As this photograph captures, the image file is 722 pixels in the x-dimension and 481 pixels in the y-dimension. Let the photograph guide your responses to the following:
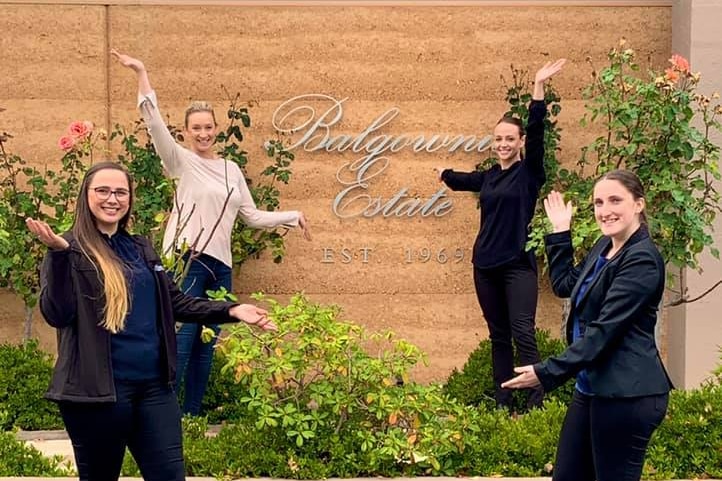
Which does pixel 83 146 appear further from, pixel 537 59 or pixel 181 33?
pixel 537 59

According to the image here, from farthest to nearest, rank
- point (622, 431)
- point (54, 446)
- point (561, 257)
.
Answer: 1. point (54, 446)
2. point (561, 257)
3. point (622, 431)

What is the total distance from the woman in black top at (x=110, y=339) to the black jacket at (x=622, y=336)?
144 centimetres

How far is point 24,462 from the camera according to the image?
6.10 metres

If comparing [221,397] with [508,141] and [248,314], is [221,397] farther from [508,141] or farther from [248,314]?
[248,314]

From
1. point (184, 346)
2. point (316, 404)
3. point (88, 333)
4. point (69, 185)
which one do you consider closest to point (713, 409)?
point (316, 404)

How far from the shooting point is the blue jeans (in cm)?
699

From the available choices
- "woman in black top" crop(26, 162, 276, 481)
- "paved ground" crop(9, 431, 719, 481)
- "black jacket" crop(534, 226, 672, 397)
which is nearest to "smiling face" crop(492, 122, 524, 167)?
"paved ground" crop(9, 431, 719, 481)

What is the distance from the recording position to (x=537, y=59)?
9.12m

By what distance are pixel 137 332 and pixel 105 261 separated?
29 cm

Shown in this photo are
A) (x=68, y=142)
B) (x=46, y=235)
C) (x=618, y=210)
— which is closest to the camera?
(x=46, y=235)

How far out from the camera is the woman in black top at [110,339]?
437cm

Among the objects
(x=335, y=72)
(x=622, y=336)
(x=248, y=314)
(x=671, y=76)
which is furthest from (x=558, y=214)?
(x=335, y=72)

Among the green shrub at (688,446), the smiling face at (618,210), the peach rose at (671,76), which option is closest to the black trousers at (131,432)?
the smiling face at (618,210)

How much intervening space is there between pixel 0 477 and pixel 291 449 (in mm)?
1463
